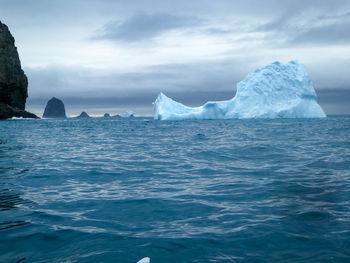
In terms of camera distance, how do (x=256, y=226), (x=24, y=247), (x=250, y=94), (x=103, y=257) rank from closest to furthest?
(x=103, y=257) → (x=24, y=247) → (x=256, y=226) → (x=250, y=94)

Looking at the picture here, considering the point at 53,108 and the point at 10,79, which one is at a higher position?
the point at 53,108

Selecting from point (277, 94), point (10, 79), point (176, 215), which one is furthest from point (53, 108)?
point (176, 215)

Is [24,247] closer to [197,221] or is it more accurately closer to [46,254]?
[46,254]

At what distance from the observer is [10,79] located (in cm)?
6188

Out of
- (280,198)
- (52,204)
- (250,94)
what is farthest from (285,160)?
(250,94)

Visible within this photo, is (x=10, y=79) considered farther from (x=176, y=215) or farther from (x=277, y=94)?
(x=176, y=215)

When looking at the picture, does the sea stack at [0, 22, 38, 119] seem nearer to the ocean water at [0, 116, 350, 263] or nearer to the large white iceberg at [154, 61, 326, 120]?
the large white iceberg at [154, 61, 326, 120]

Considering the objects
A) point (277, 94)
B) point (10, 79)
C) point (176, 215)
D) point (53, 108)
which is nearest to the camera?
point (176, 215)

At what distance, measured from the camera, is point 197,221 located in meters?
4.17

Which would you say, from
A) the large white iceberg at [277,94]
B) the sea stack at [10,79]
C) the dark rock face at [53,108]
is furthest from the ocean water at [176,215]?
the dark rock face at [53,108]

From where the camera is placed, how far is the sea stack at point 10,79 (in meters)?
60.8

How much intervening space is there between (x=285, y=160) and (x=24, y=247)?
843cm

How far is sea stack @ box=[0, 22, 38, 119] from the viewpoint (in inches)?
2395

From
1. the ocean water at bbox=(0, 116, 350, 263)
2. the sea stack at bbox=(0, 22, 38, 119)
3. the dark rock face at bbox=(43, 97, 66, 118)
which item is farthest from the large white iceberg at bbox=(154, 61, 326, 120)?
the dark rock face at bbox=(43, 97, 66, 118)
